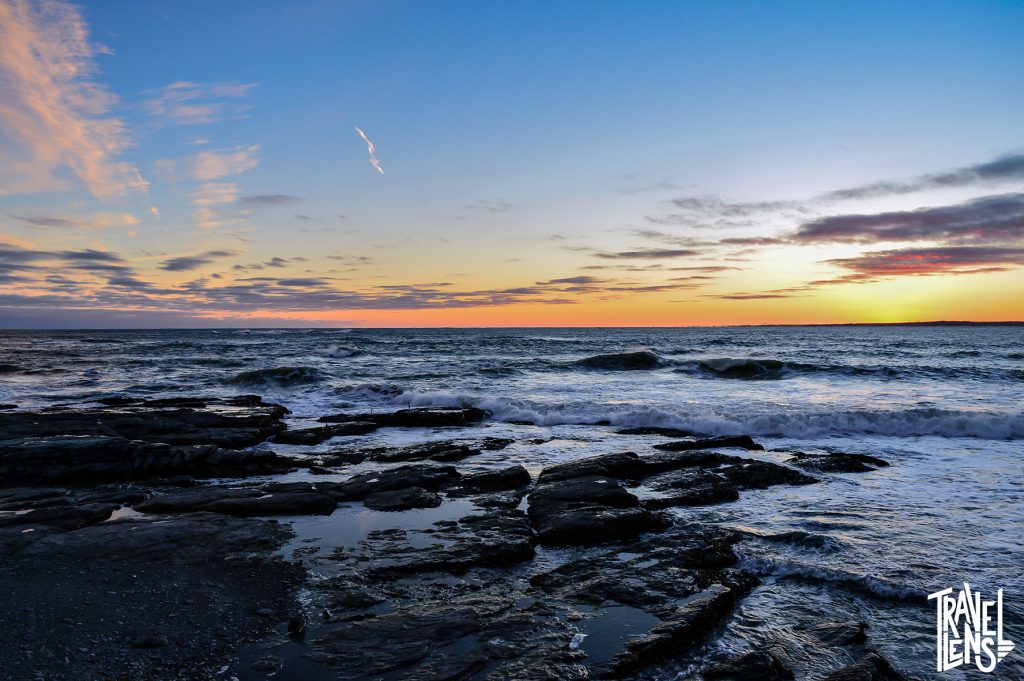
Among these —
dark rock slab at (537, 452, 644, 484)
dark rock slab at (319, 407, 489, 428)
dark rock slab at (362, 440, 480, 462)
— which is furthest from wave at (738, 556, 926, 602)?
dark rock slab at (319, 407, 489, 428)

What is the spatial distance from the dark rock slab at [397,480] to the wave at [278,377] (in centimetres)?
1939

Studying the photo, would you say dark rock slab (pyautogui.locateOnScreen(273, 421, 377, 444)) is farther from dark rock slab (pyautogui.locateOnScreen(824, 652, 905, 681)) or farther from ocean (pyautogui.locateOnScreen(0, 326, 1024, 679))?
dark rock slab (pyautogui.locateOnScreen(824, 652, 905, 681))


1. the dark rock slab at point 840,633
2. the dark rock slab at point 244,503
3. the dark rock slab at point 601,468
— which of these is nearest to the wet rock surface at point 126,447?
the dark rock slab at point 244,503

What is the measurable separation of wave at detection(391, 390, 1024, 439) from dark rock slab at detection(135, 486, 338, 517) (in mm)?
9426

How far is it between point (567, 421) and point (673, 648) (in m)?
12.7

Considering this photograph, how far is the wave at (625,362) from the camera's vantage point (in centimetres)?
3484

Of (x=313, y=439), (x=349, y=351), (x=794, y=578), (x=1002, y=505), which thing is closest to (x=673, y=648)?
(x=794, y=578)

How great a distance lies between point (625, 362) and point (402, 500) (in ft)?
95.1

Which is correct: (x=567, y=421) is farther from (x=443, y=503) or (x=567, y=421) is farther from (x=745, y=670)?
(x=745, y=670)

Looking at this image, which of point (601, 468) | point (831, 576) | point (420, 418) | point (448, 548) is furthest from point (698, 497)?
point (420, 418)

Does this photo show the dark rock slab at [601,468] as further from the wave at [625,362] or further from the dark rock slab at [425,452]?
the wave at [625,362]

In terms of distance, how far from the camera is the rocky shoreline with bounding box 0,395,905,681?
4.25 m

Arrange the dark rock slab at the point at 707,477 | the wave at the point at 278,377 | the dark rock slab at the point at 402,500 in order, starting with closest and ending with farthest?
1. the dark rock slab at the point at 402,500
2. the dark rock slab at the point at 707,477
3. the wave at the point at 278,377

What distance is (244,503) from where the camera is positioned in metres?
8.18
